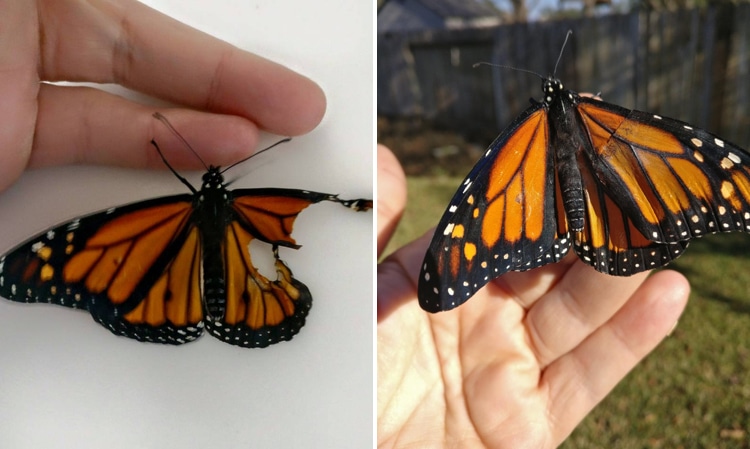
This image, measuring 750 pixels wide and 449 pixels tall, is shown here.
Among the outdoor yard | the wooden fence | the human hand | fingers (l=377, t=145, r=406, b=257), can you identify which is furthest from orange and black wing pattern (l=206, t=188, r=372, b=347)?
the wooden fence

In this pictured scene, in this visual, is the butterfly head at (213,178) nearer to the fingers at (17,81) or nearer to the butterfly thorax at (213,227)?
the butterfly thorax at (213,227)

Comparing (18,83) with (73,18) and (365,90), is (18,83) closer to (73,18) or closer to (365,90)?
(73,18)

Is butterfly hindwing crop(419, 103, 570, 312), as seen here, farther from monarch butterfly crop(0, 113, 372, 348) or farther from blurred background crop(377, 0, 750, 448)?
blurred background crop(377, 0, 750, 448)

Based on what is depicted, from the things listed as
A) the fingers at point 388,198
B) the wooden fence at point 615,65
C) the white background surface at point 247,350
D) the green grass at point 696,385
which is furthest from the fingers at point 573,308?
the wooden fence at point 615,65

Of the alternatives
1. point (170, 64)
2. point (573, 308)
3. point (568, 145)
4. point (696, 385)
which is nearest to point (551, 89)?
point (568, 145)

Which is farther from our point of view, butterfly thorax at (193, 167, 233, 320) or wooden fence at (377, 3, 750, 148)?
wooden fence at (377, 3, 750, 148)
